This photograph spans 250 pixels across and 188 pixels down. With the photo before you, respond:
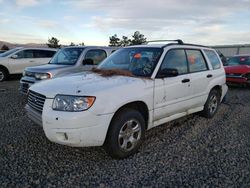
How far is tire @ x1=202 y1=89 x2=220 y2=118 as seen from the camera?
598 centimetres

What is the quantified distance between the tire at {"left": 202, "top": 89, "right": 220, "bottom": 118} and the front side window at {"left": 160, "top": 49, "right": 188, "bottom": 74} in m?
1.33

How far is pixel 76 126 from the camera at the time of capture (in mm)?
3387

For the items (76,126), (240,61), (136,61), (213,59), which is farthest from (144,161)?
(240,61)

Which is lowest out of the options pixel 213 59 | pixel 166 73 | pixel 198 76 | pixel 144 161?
pixel 144 161

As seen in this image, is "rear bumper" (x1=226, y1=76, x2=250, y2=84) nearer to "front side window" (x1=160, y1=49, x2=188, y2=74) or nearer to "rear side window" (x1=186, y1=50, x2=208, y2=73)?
"rear side window" (x1=186, y1=50, x2=208, y2=73)

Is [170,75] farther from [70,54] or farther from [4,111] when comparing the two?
[70,54]

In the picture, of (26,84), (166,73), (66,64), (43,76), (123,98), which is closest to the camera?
(123,98)

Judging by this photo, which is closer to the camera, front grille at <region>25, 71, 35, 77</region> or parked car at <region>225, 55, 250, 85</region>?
front grille at <region>25, 71, 35, 77</region>

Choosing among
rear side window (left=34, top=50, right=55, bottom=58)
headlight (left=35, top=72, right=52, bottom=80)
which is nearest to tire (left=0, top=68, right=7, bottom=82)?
rear side window (left=34, top=50, right=55, bottom=58)

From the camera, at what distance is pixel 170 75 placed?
4355 millimetres

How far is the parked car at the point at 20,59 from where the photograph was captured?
12.8 m

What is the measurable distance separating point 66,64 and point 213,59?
4375 millimetres

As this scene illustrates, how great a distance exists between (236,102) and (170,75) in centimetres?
469

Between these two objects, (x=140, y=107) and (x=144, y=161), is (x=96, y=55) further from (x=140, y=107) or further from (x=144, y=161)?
(x=144, y=161)
